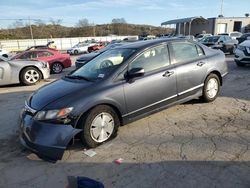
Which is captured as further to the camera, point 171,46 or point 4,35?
point 4,35

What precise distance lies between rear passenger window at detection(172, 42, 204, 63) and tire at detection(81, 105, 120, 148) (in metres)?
1.82

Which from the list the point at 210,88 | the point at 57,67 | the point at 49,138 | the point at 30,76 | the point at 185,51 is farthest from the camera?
the point at 57,67

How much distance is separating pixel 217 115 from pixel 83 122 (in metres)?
2.84

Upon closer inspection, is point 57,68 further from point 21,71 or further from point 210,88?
point 210,88

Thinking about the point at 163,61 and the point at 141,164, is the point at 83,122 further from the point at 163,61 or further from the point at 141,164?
the point at 163,61

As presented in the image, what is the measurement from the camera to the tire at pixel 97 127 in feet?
12.2

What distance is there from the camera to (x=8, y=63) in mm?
8750

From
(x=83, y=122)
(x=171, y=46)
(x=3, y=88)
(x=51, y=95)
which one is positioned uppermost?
(x=171, y=46)

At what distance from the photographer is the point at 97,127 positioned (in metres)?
3.85

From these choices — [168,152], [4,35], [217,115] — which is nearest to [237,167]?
[168,152]

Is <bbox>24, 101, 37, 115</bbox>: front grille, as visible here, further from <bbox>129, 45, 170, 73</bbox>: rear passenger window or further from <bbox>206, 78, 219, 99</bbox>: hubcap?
<bbox>206, 78, 219, 99</bbox>: hubcap

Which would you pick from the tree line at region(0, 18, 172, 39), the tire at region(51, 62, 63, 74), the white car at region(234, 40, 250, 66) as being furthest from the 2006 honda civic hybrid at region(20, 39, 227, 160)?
the tree line at region(0, 18, 172, 39)

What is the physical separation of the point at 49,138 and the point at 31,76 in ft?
21.5

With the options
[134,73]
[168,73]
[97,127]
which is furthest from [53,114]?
[168,73]
